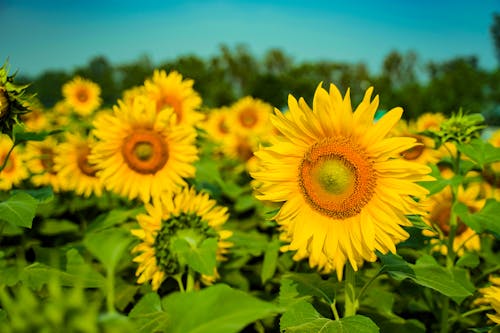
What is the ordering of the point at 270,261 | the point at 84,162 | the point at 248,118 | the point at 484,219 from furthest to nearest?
1. the point at 248,118
2. the point at 84,162
3. the point at 270,261
4. the point at 484,219

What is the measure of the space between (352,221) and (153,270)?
0.93m

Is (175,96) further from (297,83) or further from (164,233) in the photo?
(297,83)

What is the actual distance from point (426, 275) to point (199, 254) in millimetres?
835

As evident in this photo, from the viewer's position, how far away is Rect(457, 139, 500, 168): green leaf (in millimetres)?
2430

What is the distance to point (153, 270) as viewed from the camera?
2402 millimetres

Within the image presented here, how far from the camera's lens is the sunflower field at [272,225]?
3.98 feet

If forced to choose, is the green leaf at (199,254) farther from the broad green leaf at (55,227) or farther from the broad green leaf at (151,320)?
the broad green leaf at (55,227)

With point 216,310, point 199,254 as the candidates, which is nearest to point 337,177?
point 199,254

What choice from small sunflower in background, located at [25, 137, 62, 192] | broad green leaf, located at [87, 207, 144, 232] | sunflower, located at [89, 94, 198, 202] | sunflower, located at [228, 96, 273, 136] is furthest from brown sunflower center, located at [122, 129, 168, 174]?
sunflower, located at [228, 96, 273, 136]

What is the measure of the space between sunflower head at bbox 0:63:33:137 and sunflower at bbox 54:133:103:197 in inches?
63.6

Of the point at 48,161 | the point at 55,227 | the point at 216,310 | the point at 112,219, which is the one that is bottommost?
the point at 55,227

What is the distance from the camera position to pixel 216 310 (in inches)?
41.0

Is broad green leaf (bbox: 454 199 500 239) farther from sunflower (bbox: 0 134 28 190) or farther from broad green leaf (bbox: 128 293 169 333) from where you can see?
sunflower (bbox: 0 134 28 190)

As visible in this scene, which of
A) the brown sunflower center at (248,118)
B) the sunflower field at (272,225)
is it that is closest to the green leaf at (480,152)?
the sunflower field at (272,225)
